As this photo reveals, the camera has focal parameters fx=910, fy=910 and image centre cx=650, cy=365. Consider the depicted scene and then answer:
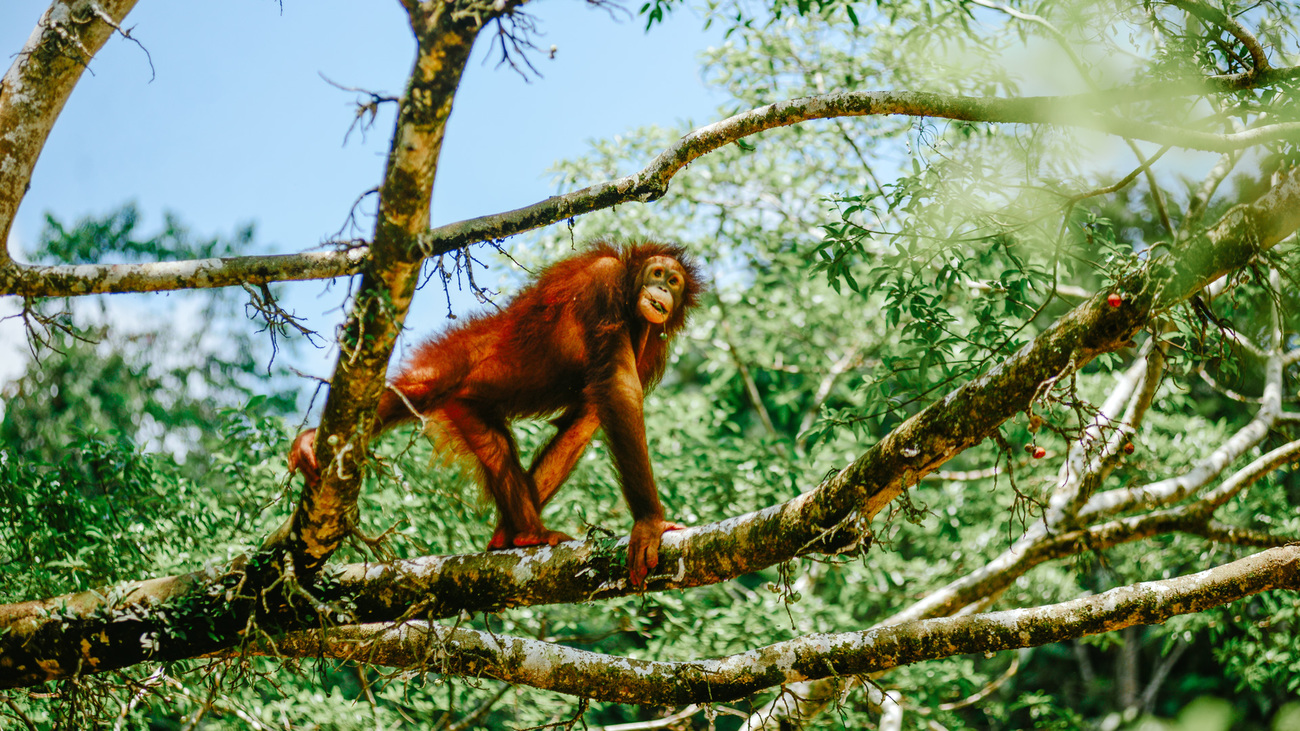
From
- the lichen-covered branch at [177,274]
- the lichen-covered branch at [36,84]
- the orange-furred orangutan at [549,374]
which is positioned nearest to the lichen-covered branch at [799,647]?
the orange-furred orangutan at [549,374]

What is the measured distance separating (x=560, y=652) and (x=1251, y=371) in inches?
346

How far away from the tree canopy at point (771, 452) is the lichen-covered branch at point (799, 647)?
0.05ft

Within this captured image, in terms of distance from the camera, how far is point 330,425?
3.12 metres

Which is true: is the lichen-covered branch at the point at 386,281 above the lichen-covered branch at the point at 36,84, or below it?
below

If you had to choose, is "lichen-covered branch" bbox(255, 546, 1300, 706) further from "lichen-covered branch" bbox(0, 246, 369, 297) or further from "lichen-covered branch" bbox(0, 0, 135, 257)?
"lichen-covered branch" bbox(0, 0, 135, 257)

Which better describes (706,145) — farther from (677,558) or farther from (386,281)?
(677,558)

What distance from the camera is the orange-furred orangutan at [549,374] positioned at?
14.2ft

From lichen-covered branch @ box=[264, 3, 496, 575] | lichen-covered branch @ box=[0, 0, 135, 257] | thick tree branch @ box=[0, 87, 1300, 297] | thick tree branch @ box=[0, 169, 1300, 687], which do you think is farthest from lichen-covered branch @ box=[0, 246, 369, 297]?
thick tree branch @ box=[0, 169, 1300, 687]

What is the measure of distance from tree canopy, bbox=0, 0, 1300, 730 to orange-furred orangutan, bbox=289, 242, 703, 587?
→ 1.36 feet

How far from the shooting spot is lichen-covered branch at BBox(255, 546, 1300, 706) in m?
3.38

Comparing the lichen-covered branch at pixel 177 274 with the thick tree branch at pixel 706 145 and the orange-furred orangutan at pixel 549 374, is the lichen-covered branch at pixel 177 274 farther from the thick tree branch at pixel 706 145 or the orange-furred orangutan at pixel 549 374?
the orange-furred orangutan at pixel 549 374

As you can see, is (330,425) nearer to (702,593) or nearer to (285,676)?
(285,676)

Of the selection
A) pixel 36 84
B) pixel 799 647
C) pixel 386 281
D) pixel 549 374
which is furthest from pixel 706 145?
pixel 36 84

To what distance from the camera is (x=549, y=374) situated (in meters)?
4.74
